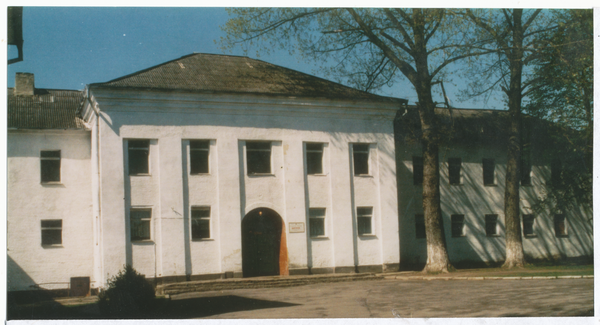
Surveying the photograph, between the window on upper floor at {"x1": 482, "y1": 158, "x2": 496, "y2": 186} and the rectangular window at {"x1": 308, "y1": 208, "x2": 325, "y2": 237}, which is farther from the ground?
the window on upper floor at {"x1": 482, "y1": 158, "x2": 496, "y2": 186}

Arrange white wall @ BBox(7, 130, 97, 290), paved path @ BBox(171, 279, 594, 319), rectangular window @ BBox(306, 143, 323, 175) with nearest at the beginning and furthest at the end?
1. paved path @ BBox(171, 279, 594, 319)
2. white wall @ BBox(7, 130, 97, 290)
3. rectangular window @ BBox(306, 143, 323, 175)

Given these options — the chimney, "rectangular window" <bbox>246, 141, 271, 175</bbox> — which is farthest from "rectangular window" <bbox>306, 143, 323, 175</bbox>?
the chimney

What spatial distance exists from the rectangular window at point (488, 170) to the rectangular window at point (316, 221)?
8332 millimetres

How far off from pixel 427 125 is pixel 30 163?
12.0m

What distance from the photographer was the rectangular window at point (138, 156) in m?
15.9

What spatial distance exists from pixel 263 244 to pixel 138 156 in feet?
15.6

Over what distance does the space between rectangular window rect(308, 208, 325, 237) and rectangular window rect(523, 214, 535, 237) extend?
849 cm

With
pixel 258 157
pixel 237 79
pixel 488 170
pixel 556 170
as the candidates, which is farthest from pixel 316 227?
pixel 488 170

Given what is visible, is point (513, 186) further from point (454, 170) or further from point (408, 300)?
point (408, 300)

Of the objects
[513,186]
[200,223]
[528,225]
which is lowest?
[528,225]

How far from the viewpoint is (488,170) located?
75.1ft

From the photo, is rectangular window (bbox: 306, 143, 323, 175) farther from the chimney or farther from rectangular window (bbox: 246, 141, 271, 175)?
the chimney

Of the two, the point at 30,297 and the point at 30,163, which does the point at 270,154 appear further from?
the point at 30,297

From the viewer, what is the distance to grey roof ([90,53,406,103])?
16892 mm
